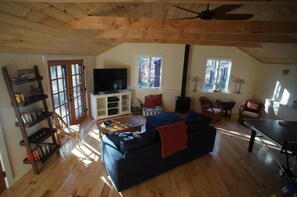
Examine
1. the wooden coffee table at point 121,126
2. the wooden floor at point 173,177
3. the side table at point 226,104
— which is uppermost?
the side table at point 226,104

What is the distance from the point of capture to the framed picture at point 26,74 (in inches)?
100.0

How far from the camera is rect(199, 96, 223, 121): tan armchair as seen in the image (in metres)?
5.10

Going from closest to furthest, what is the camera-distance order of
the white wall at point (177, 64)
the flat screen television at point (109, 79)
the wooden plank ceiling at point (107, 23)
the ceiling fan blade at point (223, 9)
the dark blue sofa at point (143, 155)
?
the wooden plank ceiling at point (107, 23), the ceiling fan blade at point (223, 9), the dark blue sofa at point (143, 155), the flat screen television at point (109, 79), the white wall at point (177, 64)

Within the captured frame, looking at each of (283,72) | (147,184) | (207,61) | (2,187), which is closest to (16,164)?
(2,187)

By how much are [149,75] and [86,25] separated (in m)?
3.66

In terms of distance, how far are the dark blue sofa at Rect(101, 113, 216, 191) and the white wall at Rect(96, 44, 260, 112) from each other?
9.59ft

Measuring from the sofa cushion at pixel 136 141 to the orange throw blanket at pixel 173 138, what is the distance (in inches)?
7.4

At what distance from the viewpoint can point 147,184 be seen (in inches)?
103

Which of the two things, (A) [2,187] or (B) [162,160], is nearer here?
(A) [2,187]

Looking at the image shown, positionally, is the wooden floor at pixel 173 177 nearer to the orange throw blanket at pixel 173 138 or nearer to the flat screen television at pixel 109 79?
the orange throw blanket at pixel 173 138

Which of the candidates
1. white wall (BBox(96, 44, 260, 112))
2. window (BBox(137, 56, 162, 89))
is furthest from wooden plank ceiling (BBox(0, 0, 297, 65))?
window (BBox(137, 56, 162, 89))

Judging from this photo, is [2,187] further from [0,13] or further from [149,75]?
[149,75]

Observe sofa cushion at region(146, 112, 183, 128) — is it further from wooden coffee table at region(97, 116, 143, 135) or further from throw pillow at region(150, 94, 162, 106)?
throw pillow at region(150, 94, 162, 106)

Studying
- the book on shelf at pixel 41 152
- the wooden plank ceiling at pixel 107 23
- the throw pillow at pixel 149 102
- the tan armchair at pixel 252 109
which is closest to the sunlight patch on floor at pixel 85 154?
the book on shelf at pixel 41 152
